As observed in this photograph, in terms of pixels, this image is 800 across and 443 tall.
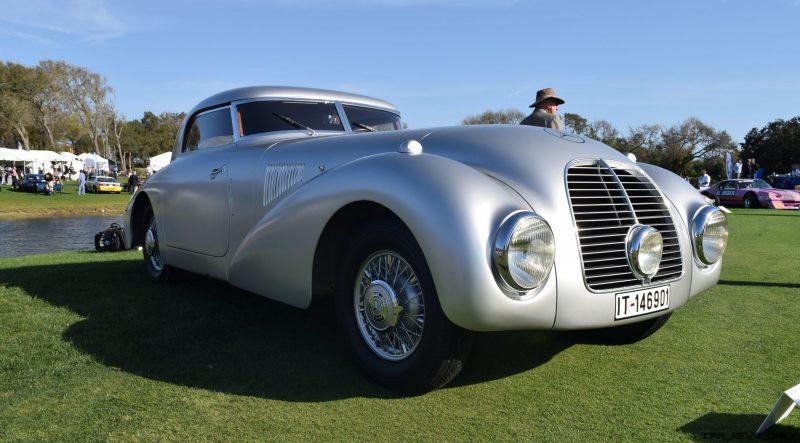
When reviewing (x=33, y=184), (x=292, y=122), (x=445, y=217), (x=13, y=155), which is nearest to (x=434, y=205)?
(x=445, y=217)

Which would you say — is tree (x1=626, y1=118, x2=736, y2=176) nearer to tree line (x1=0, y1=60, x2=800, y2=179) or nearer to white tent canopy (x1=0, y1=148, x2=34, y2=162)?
tree line (x1=0, y1=60, x2=800, y2=179)

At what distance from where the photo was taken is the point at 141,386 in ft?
8.78

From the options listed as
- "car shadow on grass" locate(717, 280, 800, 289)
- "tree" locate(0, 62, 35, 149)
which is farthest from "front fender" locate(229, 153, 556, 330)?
"tree" locate(0, 62, 35, 149)

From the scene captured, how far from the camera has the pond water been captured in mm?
11867

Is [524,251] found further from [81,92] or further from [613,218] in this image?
[81,92]

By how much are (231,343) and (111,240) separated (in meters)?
5.41

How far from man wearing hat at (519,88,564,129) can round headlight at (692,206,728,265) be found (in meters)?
1.82

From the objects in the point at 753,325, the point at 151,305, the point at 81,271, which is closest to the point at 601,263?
the point at 753,325

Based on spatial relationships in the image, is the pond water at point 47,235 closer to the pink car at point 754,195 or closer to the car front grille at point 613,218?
the car front grille at point 613,218

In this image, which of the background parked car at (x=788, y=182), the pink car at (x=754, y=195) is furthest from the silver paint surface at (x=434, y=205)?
the background parked car at (x=788, y=182)

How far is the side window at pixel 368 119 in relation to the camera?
452cm

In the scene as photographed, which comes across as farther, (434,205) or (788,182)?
(788,182)

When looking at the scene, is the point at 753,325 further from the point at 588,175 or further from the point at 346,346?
the point at 346,346

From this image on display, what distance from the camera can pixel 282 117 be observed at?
427 centimetres
